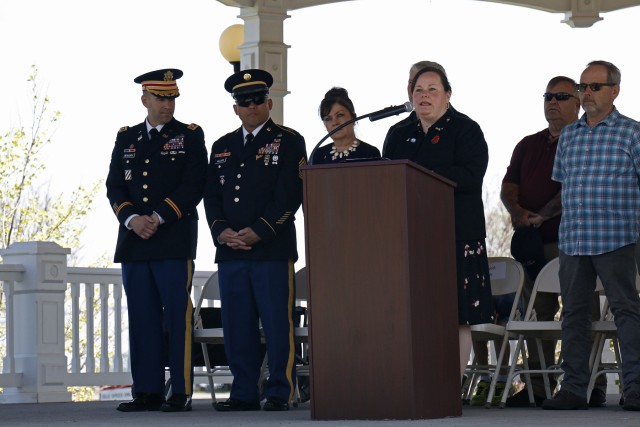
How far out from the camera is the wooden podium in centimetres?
612

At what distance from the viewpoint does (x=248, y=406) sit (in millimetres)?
7648

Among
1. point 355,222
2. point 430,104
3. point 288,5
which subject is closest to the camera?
point 355,222

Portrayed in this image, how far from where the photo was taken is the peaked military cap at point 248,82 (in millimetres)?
7801

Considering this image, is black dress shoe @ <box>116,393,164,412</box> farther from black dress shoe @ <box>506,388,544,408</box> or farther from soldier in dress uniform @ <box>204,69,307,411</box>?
black dress shoe @ <box>506,388,544,408</box>

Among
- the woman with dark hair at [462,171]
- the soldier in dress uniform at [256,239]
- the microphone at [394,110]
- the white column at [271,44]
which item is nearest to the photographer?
the microphone at [394,110]

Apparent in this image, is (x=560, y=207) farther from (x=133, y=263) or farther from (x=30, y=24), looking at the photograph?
(x=30, y=24)

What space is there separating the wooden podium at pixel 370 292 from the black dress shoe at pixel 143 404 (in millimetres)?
1786

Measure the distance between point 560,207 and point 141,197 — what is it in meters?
2.11

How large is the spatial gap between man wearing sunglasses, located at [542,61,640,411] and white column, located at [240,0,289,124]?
9.83ft

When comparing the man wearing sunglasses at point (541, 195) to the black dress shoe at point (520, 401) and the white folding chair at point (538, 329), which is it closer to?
the black dress shoe at point (520, 401)

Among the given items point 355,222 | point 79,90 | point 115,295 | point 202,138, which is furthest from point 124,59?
point 355,222

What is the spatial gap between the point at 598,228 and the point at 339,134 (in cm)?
155

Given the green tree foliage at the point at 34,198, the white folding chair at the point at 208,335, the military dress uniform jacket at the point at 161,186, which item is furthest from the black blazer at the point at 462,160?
the green tree foliage at the point at 34,198

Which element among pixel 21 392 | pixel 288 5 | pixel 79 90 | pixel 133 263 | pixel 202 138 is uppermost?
pixel 79 90
